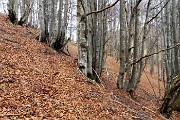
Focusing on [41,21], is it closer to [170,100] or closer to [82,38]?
[82,38]

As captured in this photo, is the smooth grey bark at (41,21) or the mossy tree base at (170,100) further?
the smooth grey bark at (41,21)

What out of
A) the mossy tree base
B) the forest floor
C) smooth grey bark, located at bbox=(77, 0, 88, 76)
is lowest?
the mossy tree base

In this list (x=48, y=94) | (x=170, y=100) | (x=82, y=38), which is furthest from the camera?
(x=170, y=100)

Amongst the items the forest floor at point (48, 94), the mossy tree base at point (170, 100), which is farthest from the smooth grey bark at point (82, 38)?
the mossy tree base at point (170, 100)

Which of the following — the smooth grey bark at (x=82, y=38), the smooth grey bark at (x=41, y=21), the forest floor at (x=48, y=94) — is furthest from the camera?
the smooth grey bark at (x=41, y=21)

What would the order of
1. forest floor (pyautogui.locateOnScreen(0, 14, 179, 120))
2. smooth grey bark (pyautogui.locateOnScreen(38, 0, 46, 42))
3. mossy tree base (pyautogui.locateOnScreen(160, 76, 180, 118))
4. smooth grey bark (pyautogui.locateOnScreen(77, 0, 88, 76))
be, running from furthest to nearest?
smooth grey bark (pyautogui.locateOnScreen(38, 0, 46, 42)) < mossy tree base (pyautogui.locateOnScreen(160, 76, 180, 118)) < smooth grey bark (pyautogui.locateOnScreen(77, 0, 88, 76)) < forest floor (pyautogui.locateOnScreen(0, 14, 179, 120))

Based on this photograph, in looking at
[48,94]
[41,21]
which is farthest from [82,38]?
[41,21]

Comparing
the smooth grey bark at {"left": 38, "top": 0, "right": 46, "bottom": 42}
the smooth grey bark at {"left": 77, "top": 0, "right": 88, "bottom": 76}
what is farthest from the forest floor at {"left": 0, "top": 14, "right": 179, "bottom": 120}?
the smooth grey bark at {"left": 38, "top": 0, "right": 46, "bottom": 42}

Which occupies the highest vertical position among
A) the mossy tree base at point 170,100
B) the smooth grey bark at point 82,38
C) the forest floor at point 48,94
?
the smooth grey bark at point 82,38

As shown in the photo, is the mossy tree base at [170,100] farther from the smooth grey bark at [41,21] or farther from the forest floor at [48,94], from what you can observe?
the smooth grey bark at [41,21]

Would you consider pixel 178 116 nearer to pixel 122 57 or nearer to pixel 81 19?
pixel 122 57

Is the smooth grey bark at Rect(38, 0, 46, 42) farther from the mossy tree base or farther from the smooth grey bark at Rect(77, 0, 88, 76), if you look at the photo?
the mossy tree base

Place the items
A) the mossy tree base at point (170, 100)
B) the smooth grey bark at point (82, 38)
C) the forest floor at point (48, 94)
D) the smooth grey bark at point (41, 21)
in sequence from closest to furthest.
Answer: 1. the forest floor at point (48, 94)
2. the smooth grey bark at point (82, 38)
3. the mossy tree base at point (170, 100)
4. the smooth grey bark at point (41, 21)

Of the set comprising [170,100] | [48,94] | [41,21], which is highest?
[41,21]
